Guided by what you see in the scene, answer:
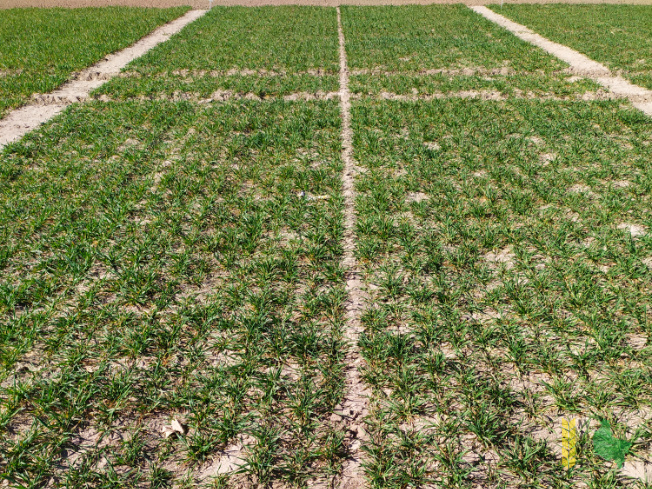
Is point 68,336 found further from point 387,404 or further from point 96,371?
point 387,404

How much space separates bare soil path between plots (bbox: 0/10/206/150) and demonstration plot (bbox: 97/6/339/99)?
32.6 inches

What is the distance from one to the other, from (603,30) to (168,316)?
20.9m

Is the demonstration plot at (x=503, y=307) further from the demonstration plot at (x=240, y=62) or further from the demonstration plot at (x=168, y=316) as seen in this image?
the demonstration plot at (x=240, y=62)

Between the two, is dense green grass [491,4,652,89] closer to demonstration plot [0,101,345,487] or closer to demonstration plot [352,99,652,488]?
demonstration plot [352,99,652,488]

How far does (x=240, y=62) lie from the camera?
11.9 m

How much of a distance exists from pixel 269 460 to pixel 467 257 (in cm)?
284

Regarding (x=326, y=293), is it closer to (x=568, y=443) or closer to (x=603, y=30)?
(x=568, y=443)

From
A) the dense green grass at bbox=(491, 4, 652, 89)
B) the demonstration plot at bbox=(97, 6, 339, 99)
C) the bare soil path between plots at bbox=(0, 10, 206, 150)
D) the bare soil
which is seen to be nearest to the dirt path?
the demonstration plot at bbox=(97, 6, 339, 99)

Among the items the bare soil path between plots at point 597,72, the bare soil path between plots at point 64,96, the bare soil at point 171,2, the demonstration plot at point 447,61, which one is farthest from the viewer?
the bare soil at point 171,2

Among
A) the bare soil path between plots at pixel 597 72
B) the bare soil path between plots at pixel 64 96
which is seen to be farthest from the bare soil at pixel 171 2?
the bare soil path between plots at pixel 64 96

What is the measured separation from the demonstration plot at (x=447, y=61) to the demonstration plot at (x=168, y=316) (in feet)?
17.3

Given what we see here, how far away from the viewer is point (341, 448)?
8.31ft

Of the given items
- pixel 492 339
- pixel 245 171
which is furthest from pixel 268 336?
pixel 245 171

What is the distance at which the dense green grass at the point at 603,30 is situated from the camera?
462 inches
